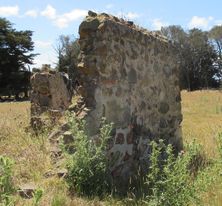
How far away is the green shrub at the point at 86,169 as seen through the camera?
20.4ft

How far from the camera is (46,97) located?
41.9 feet

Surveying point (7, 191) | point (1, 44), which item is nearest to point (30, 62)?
point (1, 44)

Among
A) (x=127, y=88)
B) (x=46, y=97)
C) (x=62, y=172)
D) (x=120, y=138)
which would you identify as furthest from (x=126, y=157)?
(x=46, y=97)

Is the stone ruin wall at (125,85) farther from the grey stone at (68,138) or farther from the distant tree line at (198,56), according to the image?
the distant tree line at (198,56)

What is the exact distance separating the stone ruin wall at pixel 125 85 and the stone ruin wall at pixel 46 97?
328 centimetres

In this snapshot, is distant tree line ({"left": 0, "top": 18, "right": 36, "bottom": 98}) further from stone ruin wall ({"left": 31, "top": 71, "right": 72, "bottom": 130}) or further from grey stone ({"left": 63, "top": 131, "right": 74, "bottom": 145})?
grey stone ({"left": 63, "top": 131, "right": 74, "bottom": 145})

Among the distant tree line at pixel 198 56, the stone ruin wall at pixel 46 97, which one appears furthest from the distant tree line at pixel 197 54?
the stone ruin wall at pixel 46 97

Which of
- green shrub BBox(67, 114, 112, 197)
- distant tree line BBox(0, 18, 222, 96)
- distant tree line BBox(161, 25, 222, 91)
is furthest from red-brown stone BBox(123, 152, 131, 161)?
distant tree line BBox(161, 25, 222, 91)

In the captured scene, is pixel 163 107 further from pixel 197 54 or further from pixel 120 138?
pixel 197 54

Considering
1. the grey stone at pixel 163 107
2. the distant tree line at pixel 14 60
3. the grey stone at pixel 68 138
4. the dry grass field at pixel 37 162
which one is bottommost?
the dry grass field at pixel 37 162

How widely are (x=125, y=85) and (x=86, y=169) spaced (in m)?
2.12

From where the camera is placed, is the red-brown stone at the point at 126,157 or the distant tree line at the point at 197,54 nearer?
the red-brown stone at the point at 126,157

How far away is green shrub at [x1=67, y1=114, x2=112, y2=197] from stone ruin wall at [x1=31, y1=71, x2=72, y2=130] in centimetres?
524

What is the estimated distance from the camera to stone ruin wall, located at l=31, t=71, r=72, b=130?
11.8m
